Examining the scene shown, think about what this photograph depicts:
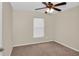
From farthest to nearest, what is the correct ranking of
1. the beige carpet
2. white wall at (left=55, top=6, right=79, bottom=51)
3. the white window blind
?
the white window blind → white wall at (left=55, top=6, right=79, bottom=51) → the beige carpet

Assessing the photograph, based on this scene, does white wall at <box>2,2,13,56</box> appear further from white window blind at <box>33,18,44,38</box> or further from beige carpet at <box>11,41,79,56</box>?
white window blind at <box>33,18,44,38</box>

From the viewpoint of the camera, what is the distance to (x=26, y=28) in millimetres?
4934

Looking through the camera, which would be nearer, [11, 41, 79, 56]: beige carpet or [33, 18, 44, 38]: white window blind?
[11, 41, 79, 56]: beige carpet

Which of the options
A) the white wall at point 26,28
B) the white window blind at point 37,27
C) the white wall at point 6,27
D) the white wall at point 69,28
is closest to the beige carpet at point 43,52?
the white wall at point 69,28

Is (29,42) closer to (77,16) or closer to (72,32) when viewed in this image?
(72,32)

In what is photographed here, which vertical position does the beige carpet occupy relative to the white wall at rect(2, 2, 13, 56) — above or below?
below

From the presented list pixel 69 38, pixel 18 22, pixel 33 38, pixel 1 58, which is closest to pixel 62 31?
pixel 69 38

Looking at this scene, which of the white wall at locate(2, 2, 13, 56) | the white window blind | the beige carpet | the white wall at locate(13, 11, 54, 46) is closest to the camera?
the white wall at locate(2, 2, 13, 56)

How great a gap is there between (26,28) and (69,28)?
1.91 meters

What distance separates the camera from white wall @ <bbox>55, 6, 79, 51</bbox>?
403 centimetres

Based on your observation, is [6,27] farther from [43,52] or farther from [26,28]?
[26,28]

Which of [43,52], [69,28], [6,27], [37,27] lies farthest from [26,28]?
[6,27]

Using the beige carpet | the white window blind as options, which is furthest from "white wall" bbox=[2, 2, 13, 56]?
the white window blind

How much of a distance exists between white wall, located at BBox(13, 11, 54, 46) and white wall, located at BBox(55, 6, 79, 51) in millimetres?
678
